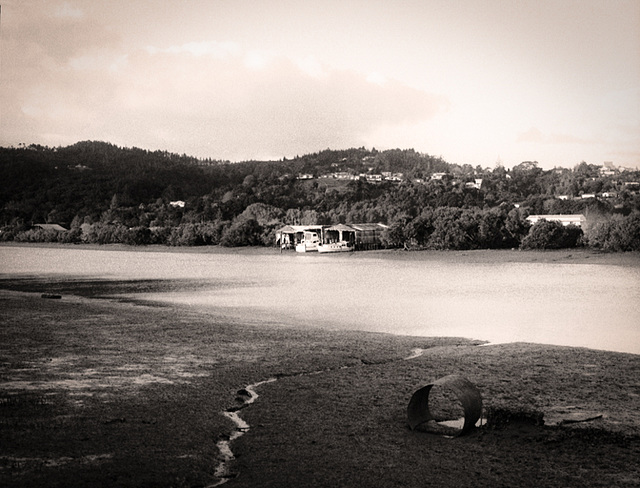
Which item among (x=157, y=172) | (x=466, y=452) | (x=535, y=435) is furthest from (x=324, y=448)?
(x=157, y=172)

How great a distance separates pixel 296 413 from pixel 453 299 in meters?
25.8

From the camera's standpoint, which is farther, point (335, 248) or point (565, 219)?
point (335, 248)

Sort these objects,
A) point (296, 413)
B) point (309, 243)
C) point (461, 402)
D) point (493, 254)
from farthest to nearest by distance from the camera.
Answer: point (309, 243) → point (493, 254) → point (296, 413) → point (461, 402)

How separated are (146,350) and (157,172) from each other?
14763 cm

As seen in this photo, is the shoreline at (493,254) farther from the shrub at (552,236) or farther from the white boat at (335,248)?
the white boat at (335,248)

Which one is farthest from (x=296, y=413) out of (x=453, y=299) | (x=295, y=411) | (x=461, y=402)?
(x=453, y=299)

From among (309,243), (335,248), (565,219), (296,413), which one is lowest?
(296,413)

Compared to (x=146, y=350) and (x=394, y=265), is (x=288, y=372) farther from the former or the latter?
(x=394, y=265)

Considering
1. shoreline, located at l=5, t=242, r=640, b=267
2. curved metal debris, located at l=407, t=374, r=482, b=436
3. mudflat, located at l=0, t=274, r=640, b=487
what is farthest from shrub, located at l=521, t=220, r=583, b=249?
curved metal debris, located at l=407, t=374, r=482, b=436

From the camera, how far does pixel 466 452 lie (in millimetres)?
9266

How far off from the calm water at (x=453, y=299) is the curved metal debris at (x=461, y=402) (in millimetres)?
11323

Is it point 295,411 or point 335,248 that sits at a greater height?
point 335,248

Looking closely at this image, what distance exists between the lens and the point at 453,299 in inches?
1411

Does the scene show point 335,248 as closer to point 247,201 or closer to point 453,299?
point 247,201
